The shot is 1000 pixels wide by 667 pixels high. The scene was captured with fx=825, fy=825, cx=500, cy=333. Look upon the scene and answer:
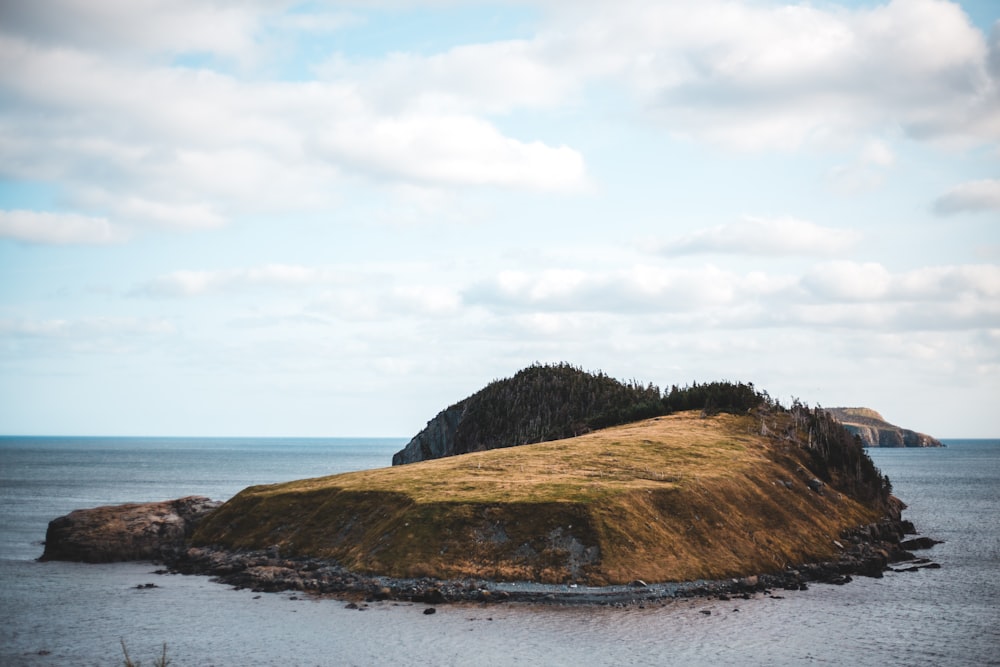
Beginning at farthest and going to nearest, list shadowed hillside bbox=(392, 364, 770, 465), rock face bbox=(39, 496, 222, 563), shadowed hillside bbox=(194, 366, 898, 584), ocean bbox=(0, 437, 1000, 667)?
1. shadowed hillside bbox=(392, 364, 770, 465)
2. rock face bbox=(39, 496, 222, 563)
3. shadowed hillside bbox=(194, 366, 898, 584)
4. ocean bbox=(0, 437, 1000, 667)

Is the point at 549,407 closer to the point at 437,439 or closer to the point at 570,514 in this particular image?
the point at 437,439

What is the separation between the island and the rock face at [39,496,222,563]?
59cm

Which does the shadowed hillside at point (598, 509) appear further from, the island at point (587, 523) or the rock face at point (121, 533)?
the rock face at point (121, 533)

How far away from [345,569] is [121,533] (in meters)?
29.3

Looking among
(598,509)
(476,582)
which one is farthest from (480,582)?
(598,509)

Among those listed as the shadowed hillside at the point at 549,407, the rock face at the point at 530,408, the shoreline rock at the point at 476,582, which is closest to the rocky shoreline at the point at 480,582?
the shoreline rock at the point at 476,582

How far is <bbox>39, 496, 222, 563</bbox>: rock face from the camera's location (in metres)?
78.1

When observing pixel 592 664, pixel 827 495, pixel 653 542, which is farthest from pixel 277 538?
pixel 827 495

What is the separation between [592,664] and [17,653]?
3279 centimetres

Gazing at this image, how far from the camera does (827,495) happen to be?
8606 centimetres

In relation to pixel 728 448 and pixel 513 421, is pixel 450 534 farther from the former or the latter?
pixel 513 421

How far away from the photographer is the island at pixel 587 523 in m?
60.7

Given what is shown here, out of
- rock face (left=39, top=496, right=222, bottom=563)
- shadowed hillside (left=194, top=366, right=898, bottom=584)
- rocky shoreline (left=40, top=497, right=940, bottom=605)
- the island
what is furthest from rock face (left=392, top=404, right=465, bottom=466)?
rock face (left=39, top=496, right=222, bottom=563)

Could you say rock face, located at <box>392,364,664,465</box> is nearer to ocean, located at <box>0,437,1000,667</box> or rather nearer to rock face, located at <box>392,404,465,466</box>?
rock face, located at <box>392,404,465,466</box>
